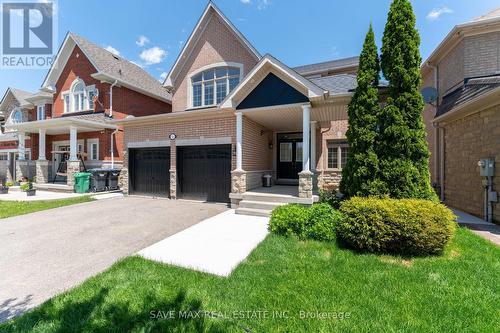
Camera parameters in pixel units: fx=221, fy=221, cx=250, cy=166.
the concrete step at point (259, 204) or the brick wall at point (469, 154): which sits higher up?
the brick wall at point (469, 154)

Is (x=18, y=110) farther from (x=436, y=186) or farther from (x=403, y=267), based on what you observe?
(x=436, y=186)

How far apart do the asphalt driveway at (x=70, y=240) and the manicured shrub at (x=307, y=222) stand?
115 inches

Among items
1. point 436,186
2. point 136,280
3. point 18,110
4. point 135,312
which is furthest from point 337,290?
point 18,110

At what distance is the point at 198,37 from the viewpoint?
1338 centimetres

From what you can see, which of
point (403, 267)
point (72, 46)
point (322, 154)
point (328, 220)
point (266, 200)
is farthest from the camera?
point (72, 46)

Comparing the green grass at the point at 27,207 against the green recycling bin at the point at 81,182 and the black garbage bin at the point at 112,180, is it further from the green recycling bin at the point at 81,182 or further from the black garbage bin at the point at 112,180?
the black garbage bin at the point at 112,180

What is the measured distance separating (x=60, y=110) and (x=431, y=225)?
23.4m

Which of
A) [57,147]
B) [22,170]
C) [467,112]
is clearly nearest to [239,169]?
[467,112]

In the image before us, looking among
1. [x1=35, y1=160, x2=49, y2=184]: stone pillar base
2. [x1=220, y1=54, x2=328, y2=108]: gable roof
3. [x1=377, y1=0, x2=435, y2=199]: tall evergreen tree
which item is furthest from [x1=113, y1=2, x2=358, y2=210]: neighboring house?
[x1=35, y1=160, x2=49, y2=184]: stone pillar base

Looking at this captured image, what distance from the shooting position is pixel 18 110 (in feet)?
70.8

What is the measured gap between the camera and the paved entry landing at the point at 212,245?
4.18m

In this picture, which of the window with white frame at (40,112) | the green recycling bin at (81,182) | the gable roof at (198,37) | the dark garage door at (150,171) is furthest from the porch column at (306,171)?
the window with white frame at (40,112)

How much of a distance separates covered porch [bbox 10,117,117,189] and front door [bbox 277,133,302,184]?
11349 millimetres

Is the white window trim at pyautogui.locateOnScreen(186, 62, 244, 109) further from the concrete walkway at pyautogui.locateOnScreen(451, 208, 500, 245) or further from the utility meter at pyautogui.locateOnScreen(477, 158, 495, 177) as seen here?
the concrete walkway at pyautogui.locateOnScreen(451, 208, 500, 245)
